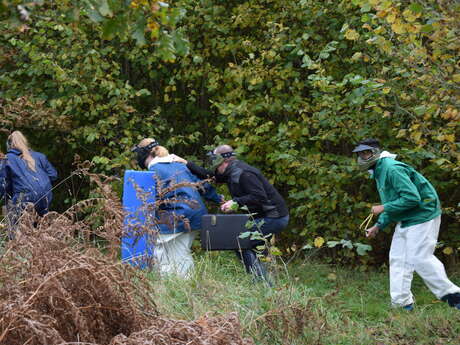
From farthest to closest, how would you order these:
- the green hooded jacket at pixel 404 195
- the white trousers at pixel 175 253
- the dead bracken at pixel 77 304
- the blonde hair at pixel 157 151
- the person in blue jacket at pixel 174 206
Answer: the blonde hair at pixel 157 151
the person in blue jacket at pixel 174 206
the green hooded jacket at pixel 404 195
the white trousers at pixel 175 253
the dead bracken at pixel 77 304

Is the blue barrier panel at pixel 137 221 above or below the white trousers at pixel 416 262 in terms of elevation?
above

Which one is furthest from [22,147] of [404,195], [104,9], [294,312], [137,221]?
[104,9]

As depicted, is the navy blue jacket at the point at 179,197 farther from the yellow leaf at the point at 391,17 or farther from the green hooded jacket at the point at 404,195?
the yellow leaf at the point at 391,17

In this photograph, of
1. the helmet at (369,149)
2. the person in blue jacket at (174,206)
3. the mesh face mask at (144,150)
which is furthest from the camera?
the mesh face mask at (144,150)

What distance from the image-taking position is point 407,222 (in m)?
7.70

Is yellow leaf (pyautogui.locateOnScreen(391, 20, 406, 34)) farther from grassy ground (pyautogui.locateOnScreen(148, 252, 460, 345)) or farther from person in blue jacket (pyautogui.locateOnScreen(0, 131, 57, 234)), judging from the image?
person in blue jacket (pyautogui.locateOnScreen(0, 131, 57, 234))

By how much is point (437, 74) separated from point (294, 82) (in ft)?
11.8

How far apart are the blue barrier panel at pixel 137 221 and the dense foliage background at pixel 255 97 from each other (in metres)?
2.03

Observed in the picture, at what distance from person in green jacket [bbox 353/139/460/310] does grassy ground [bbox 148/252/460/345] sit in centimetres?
23

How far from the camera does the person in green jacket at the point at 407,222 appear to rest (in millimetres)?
7512

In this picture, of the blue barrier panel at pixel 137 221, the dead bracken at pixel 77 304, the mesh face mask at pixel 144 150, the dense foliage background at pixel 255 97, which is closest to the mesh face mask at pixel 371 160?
the dense foliage background at pixel 255 97

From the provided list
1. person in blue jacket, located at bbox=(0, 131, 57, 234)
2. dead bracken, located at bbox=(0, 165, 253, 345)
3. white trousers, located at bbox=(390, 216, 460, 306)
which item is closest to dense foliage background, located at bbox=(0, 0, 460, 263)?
person in blue jacket, located at bbox=(0, 131, 57, 234)

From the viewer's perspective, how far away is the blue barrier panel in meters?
6.22

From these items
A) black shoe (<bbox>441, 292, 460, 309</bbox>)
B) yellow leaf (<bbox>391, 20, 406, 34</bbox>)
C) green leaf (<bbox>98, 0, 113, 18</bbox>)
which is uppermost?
green leaf (<bbox>98, 0, 113, 18</bbox>)
